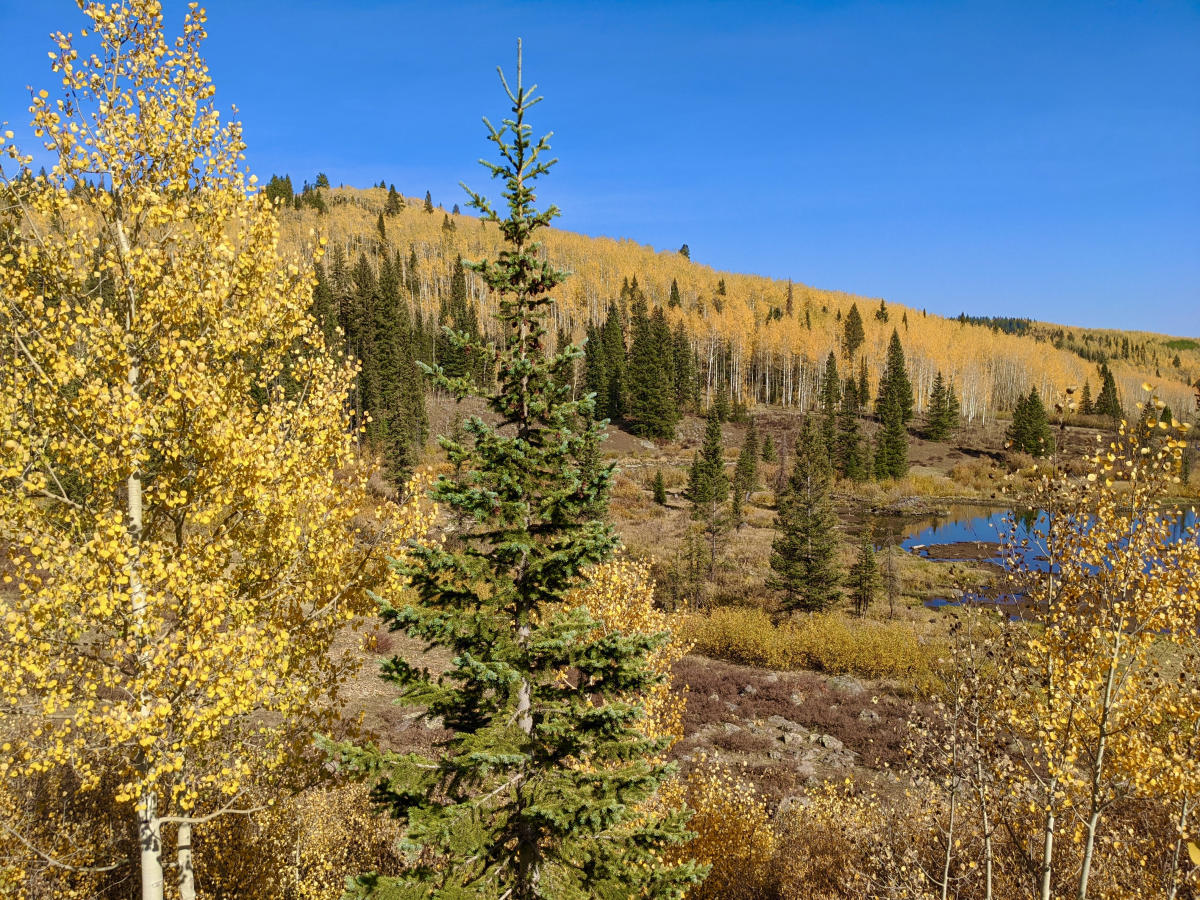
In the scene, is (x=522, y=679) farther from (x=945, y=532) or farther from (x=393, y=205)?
(x=393, y=205)

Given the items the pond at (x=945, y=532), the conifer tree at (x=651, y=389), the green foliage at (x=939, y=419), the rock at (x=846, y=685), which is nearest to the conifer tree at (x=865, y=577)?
the pond at (x=945, y=532)

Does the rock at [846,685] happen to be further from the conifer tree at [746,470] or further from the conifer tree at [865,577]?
the conifer tree at [746,470]

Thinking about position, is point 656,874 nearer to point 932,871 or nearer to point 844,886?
point 844,886

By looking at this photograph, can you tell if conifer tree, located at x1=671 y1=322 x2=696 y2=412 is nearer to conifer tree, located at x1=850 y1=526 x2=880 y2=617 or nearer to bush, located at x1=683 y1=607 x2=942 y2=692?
conifer tree, located at x1=850 y1=526 x2=880 y2=617

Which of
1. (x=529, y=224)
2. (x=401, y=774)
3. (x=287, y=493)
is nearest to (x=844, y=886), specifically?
(x=401, y=774)

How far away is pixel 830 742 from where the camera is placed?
22.2 meters

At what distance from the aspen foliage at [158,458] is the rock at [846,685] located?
23806 millimetres

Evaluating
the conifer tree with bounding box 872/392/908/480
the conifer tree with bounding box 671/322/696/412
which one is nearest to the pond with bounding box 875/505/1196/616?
the conifer tree with bounding box 872/392/908/480

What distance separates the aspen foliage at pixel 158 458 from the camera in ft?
19.0

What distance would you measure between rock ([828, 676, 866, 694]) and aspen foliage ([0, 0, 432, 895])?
937 inches

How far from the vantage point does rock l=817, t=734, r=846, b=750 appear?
71.9ft

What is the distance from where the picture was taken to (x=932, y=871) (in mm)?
11938

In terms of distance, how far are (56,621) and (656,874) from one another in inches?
238

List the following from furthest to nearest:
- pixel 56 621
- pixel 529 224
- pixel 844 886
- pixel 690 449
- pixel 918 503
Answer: pixel 690 449
pixel 918 503
pixel 844 886
pixel 529 224
pixel 56 621
